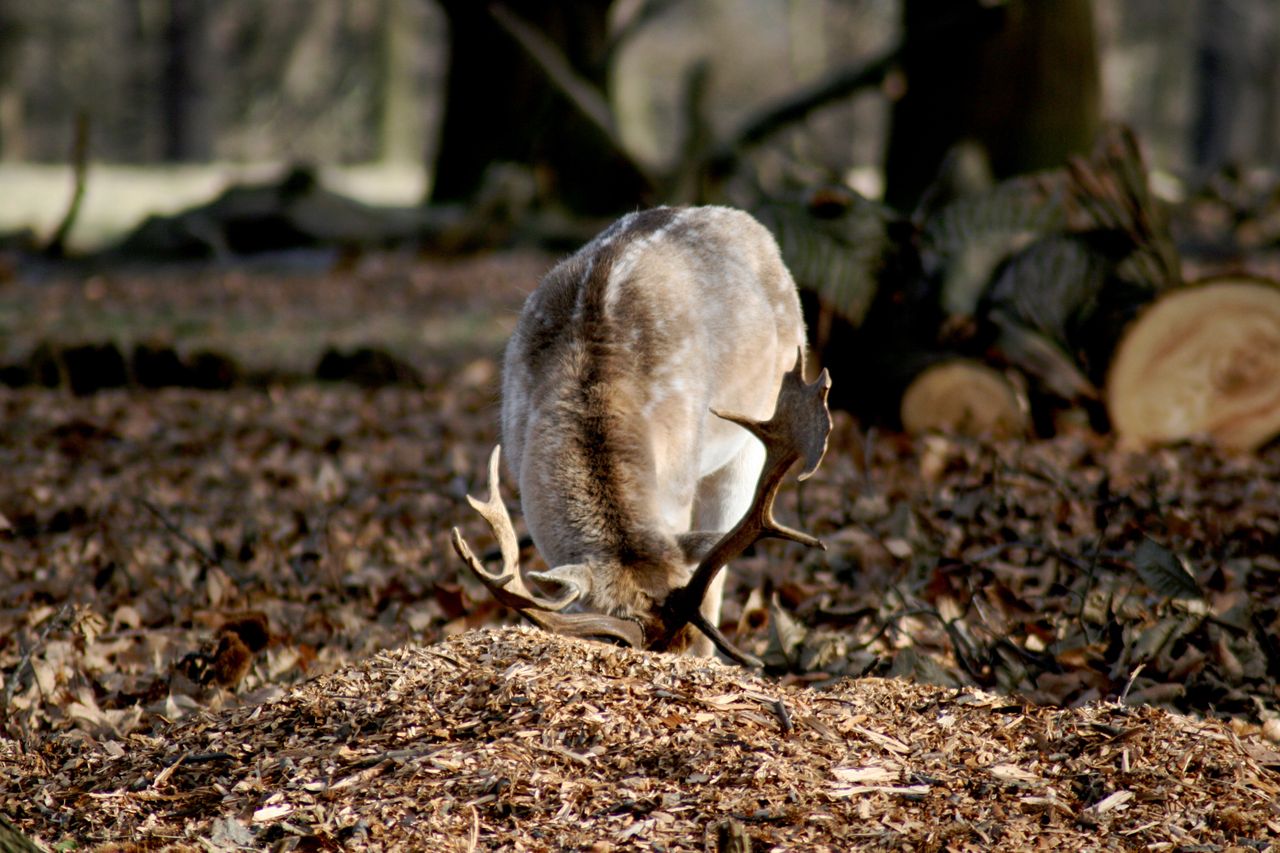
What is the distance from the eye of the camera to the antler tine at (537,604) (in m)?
4.45

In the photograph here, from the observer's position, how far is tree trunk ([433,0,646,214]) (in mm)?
19812

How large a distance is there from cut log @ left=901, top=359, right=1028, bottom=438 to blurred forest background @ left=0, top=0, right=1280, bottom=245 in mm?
2399

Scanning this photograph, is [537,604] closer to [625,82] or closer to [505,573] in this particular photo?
[505,573]

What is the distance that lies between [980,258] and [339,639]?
5.63m

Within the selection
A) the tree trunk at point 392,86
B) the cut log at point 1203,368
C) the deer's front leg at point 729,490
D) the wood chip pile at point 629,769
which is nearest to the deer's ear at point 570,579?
the wood chip pile at point 629,769

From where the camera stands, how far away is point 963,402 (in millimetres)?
Result: 9180

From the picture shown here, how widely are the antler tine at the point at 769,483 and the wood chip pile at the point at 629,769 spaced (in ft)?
0.64

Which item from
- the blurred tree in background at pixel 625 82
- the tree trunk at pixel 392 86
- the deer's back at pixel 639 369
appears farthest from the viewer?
the tree trunk at pixel 392 86

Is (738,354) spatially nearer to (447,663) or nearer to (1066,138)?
(447,663)

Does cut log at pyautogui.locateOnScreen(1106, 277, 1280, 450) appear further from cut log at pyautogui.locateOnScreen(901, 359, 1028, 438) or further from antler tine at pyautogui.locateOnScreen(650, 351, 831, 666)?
antler tine at pyautogui.locateOnScreen(650, 351, 831, 666)

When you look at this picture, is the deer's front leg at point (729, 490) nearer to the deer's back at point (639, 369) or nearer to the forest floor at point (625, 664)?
the deer's back at point (639, 369)

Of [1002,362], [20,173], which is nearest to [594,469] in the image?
[1002,362]

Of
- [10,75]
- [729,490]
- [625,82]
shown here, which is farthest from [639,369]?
[10,75]

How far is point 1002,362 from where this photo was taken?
9344 mm
